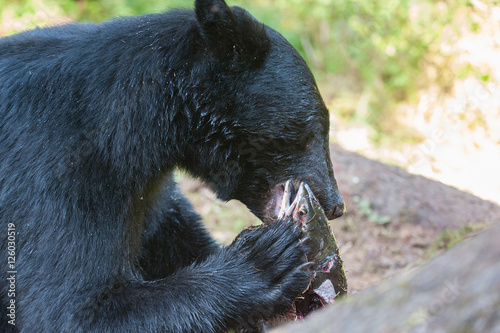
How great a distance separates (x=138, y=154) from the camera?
2.74 m

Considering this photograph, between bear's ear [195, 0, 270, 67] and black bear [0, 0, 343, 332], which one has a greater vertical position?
bear's ear [195, 0, 270, 67]

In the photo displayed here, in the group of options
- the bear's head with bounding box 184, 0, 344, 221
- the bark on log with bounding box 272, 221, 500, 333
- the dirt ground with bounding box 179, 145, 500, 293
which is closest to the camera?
the bark on log with bounding box 272, 221, 500, 333

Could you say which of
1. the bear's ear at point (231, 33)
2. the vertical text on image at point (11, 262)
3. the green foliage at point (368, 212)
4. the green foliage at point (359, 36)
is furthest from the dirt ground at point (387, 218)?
the green foliage at point (359, 36)

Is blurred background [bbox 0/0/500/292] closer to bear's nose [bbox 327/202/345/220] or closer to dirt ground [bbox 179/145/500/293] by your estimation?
dirt ground [bbox 179/145/500/293]

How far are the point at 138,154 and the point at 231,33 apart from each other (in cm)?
82

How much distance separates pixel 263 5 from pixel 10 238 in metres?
9.22

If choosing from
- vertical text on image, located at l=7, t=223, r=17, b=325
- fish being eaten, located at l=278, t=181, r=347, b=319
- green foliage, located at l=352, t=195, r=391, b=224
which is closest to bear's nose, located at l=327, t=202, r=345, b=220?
fish being eaten, located at l=278, t=181, r=347, b=319

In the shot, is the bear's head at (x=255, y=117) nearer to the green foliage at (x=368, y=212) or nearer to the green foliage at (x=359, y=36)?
the green foliage at (x=368, y=212)

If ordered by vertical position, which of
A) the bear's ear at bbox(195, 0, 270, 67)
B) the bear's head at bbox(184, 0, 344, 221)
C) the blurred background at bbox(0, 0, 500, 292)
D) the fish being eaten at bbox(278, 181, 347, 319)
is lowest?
the blurred background at bbox(0, 0, 500, 292)

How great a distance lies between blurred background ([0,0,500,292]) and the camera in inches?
197

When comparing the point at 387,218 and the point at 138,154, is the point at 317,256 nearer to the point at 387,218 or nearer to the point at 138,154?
the point at 138,154

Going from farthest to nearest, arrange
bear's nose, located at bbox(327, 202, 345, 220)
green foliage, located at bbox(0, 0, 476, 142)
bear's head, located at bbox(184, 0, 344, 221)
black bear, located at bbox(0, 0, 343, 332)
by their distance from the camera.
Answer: green foliage, located at bbox(0, 0, 476, 142) → bear's nose, located at bbox(327, 202, 345, 220) → bear's head, located at bbox(184, 0, 344, 221) → black bear, located at bbox(0, 0, 343, 332)

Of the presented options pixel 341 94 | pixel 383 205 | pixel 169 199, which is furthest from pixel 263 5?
pixel 169 199

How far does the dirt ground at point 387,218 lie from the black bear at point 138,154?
1764 millimetres
